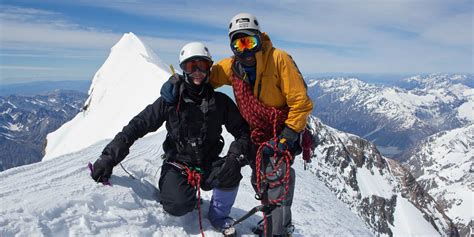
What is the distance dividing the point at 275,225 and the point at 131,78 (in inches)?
1245

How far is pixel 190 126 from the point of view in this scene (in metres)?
6.73

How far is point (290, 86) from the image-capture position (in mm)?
6398

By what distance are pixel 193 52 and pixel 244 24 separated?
3.26ft

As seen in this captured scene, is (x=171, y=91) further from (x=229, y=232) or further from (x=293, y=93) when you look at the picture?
(x=229, y=232)

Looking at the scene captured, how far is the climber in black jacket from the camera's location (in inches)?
258

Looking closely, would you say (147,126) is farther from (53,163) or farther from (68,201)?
(53,163)

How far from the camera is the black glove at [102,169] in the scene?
6434 mm

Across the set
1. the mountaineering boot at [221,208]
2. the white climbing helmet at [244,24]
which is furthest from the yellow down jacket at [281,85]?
the mountaineering boot at [221,208]

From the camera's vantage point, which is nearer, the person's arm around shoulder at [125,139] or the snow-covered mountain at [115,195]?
the snow-covered mountain at [115,195]

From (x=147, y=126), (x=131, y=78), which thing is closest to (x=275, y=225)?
(x=147, y=126)

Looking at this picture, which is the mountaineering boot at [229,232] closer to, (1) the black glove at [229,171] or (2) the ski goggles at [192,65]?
(1) the black glove at [229,171]

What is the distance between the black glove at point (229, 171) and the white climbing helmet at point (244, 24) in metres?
2.16

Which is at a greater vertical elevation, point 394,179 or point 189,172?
point 189,172

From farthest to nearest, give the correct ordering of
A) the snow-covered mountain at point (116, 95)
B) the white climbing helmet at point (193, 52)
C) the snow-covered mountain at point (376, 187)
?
the snow-covered mountain at point (376, 187) → the snow-covered mountain at point (116, 95) → the white climbing helmet at point (193, 52)
